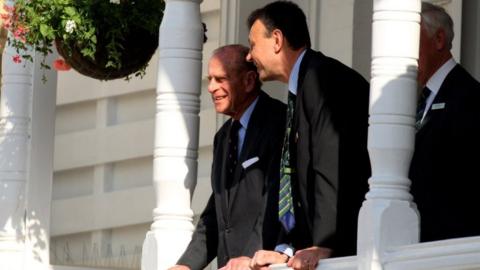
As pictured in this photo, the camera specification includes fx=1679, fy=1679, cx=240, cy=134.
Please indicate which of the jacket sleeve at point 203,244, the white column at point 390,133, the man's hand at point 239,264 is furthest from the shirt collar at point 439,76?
the jacket sleeve at point 203,244

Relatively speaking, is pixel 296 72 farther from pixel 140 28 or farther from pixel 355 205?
pixel 140 28

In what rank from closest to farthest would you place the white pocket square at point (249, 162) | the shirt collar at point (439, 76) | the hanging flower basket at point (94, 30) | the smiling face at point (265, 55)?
1. the shirt collar at point (439, 76)
2. the smiling face at point (265, 55)
3. the white pocket square at point (249, 162)
4. the hanging flower basket at point (94, 30)

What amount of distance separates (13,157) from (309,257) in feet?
10.1

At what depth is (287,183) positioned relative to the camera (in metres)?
6.65

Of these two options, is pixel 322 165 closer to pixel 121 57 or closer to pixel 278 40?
pixel 278 40

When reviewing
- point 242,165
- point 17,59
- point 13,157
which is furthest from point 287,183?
point 13,157

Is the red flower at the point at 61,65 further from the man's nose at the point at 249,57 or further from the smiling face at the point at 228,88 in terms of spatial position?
the man's nose at the point at 249,57

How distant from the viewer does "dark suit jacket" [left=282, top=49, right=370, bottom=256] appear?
6.42 meters

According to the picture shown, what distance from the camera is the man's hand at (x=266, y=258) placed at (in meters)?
6.57

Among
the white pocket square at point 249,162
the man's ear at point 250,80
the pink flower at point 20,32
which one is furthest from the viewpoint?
the pink flower at point 20,32

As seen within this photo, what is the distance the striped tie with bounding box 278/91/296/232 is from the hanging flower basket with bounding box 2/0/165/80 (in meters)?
1.71

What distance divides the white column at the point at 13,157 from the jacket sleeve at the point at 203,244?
1.81 metres

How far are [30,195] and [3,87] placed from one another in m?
0.61

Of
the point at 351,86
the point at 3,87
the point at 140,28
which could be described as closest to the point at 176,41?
the point at 140,28
